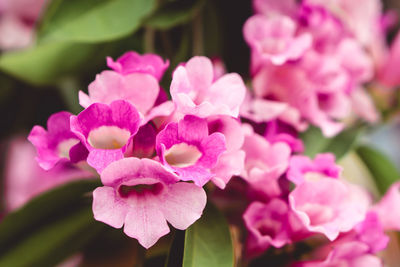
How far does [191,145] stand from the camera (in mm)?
413

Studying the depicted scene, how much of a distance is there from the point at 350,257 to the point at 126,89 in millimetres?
280

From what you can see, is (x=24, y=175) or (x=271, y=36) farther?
(x=24, y=175)

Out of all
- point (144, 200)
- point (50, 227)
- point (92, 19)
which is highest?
point (92, 19)

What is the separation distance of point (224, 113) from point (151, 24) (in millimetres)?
220

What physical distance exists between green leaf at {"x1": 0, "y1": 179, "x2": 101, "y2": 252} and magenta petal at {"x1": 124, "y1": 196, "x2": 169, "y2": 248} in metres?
0.19

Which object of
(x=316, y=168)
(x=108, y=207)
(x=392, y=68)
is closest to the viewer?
(x=108, y=207)

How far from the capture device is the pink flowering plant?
40 cm

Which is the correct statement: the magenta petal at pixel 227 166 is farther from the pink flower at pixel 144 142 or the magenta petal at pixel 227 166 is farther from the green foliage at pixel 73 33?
the green foliage at pixel 73 33

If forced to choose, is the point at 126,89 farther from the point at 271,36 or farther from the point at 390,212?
the point at 390,212

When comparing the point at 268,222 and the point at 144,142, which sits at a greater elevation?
the point at 144,142

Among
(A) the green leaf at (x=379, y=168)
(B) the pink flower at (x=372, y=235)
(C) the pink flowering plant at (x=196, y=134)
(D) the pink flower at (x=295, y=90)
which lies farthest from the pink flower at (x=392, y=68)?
(B) the pink flower at (x=372, y=235)

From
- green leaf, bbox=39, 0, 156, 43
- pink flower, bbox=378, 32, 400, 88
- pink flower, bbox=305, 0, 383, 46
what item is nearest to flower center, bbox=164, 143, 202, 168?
green leaf, bbox=39, 0, 156, 43

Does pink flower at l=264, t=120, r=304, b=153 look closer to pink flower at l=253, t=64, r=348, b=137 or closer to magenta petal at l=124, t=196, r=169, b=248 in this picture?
pink flower at l=253, t=64, r=348, b=137

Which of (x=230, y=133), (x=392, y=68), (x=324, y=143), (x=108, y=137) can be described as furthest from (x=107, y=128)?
(x=392, y=68)
